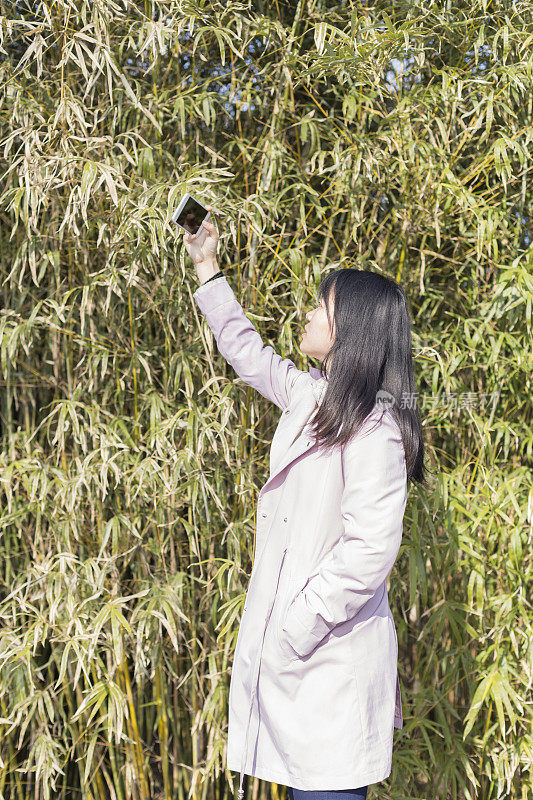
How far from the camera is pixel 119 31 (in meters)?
2.26

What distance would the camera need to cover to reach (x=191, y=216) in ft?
5.65

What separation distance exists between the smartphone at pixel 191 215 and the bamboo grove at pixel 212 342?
0.88ft

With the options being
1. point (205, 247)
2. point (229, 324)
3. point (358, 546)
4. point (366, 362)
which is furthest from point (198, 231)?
point (358, 546)

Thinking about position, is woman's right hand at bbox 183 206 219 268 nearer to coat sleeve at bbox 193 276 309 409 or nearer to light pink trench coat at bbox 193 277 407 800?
coat sleeve at bbox 193 276 309 409

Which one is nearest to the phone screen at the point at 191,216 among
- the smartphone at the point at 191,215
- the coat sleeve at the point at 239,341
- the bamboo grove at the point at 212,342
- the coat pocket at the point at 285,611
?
the smartphone at the point at 191,215

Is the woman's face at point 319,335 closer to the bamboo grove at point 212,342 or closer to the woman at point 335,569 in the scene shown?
the woman at point 335,569

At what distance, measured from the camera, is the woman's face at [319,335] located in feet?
5.05

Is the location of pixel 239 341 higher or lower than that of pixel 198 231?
lower

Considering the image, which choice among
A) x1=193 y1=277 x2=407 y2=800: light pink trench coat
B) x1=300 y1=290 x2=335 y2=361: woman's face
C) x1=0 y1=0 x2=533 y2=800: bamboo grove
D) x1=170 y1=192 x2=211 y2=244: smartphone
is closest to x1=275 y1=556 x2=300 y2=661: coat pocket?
x1=193 y1=277 x2=407 y2=800: light pink trench coat

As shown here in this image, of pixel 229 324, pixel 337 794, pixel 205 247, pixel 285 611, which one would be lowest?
pixel 337 794

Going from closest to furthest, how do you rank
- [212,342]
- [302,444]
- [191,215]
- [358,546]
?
[358,546] → [302,444] → [191,215] → [212,342]

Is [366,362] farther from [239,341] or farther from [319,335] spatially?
[239,341]

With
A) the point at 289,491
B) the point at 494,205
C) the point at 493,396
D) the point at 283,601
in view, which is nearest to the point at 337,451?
the point at 289,491

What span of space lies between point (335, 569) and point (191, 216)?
0.83 meters
